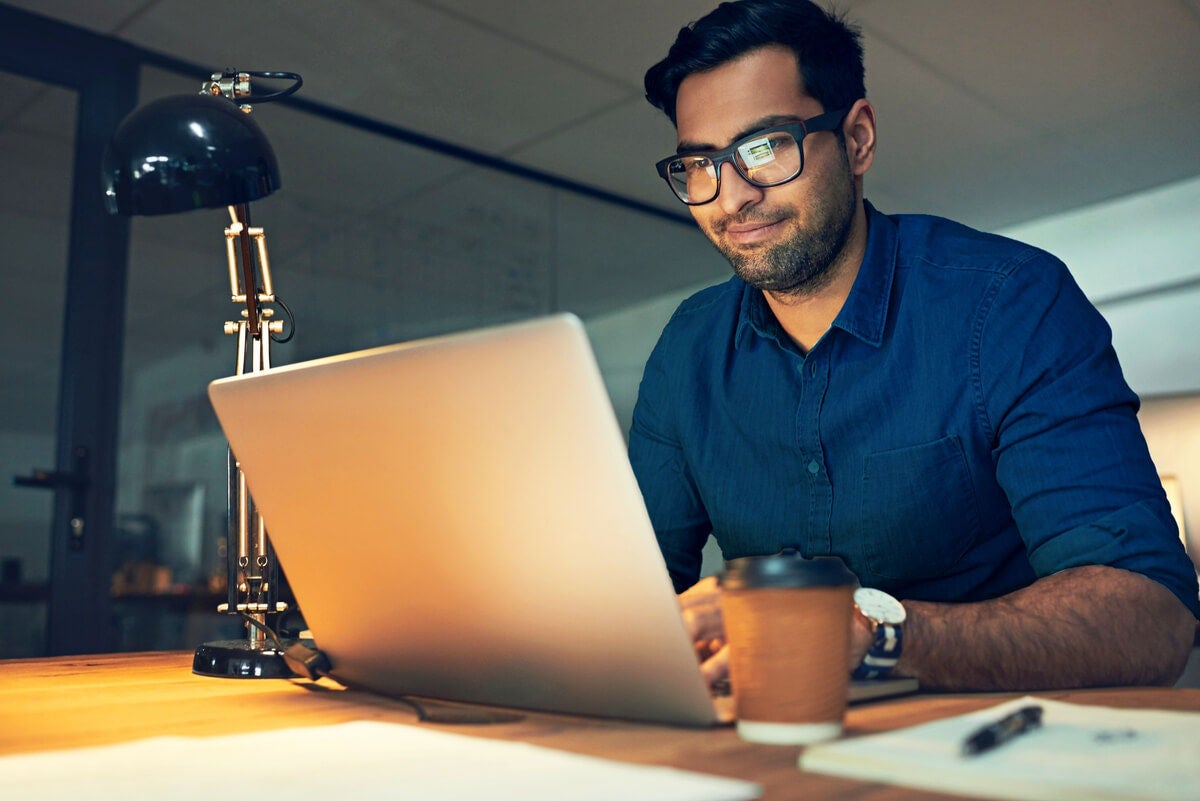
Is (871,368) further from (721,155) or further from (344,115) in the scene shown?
(344,115)

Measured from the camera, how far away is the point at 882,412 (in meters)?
1.23

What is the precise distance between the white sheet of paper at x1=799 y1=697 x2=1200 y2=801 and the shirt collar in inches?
29.5

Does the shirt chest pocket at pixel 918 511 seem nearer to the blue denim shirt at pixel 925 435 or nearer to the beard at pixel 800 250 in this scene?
the blue denim shirt at pixel 925 435

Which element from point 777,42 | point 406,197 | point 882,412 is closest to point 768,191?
point 777,42

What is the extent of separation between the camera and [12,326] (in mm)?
2904

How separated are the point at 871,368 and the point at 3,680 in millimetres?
1016

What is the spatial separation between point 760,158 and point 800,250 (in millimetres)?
140

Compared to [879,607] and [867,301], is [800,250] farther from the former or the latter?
[879,607]

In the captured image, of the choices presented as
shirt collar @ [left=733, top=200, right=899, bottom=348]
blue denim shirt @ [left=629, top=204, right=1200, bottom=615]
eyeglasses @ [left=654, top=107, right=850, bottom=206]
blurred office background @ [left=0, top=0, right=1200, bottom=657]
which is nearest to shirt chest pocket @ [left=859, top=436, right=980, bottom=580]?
blue denim shirt @ [left=629, top=204, right=1200, bottom=615]

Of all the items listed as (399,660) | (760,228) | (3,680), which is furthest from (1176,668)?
(3,680)

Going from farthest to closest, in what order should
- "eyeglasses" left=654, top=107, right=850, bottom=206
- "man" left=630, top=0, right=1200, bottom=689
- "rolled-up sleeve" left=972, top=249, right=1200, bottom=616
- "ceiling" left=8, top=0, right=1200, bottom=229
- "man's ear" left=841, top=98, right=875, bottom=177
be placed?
1. "ceiling" left=8, top=0, right=1200, bottom=229
2. "man's ear" left=841, top=98, right=875, bottom=177
3. "eyeglasses" left=654, top=107, right=850, bottom=206
4. "rolled-up sleeve" left=972, top=249, right=1200, bottom=616
5. "man" left=630, top=0, right=1200, bottom=689

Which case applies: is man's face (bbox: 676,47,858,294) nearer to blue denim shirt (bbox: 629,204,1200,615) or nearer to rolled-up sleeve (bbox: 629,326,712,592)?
blue denim shirt (bbox: 629,204,1200,615)

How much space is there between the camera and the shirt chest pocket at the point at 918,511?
119 cm

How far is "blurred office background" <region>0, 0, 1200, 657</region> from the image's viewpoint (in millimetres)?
2768
